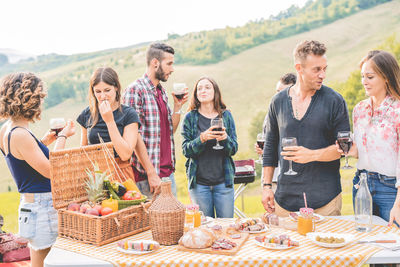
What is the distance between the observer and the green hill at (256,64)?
66.3ft

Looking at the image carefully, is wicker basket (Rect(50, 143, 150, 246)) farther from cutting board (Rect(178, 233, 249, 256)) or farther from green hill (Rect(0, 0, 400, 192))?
green hill (Rect(0, 0, 400, 192))

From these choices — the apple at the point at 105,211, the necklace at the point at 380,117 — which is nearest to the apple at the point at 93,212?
the apple at the point at 105,211

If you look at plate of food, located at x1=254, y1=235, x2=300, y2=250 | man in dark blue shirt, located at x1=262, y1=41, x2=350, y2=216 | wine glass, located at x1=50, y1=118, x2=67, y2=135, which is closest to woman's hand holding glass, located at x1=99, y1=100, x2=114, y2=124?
wine glass, located at x1=50, y1=118, x2=67, y2=135

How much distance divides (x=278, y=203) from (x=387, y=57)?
1273mm

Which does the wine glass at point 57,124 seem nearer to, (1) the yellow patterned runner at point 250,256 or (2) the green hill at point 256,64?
(1) the yellow patterned runner at point 250,256

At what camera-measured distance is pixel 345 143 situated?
2496mm

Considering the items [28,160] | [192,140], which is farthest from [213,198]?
[28,160]

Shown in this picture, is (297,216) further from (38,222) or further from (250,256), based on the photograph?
(38,222)

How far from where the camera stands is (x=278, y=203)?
9.65ft

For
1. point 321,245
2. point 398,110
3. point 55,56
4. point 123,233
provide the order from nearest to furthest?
point 321,245 < point 123,233 < point 398,110 < point 55,56

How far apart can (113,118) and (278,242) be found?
149cm

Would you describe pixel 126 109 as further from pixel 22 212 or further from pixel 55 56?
pixel 55 56

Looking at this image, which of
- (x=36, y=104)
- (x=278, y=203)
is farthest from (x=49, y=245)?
(x=278, y=203)

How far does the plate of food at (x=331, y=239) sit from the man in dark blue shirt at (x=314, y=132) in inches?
22.0
